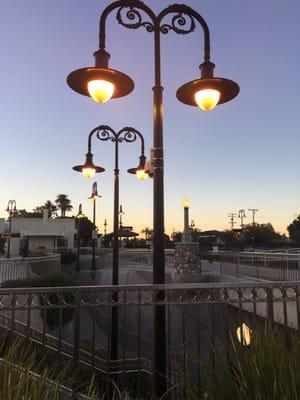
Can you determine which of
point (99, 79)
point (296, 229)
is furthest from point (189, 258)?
point (296, 229)

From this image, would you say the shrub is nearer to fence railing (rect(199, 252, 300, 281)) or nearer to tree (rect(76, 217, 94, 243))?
fence railing (rect(199, 252, 300, 281))

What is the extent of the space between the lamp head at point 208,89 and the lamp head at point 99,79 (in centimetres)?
77

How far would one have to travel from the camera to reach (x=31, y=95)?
16609 mm

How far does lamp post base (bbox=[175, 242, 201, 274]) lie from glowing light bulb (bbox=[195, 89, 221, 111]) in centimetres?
1494

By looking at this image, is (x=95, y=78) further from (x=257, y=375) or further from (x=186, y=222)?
(x=186, y=222)

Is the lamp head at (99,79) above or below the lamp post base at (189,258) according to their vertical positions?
above

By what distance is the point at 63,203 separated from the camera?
115062mm

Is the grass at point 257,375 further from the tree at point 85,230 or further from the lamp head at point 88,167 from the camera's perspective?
the tree at point 85,230

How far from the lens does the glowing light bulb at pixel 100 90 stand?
502 centimetres

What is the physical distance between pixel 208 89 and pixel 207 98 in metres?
0.11

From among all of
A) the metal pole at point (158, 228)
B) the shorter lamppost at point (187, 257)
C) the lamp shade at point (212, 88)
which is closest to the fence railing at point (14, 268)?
the shorter lamppost at point (187, 257)

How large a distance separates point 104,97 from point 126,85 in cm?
35

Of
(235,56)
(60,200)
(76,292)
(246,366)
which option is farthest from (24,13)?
(60,200)

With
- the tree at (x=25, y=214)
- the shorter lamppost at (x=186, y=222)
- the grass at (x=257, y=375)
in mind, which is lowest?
the grass at (x=257, y=375)
